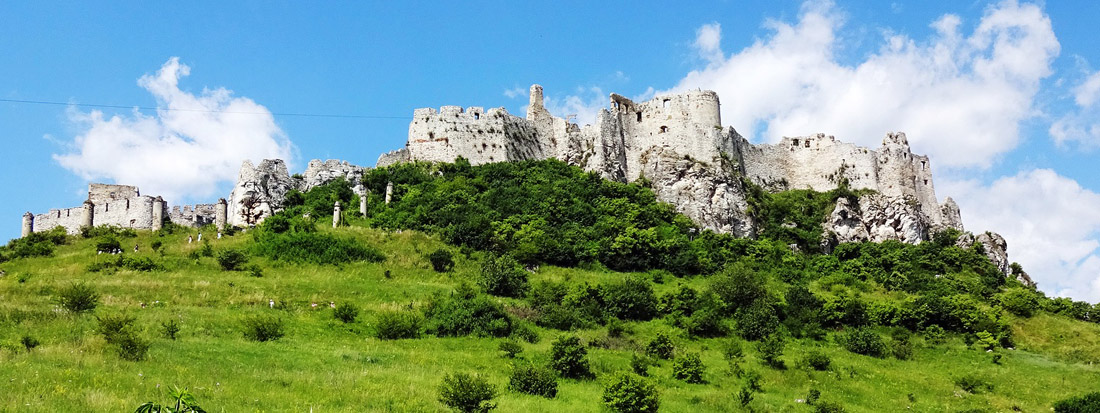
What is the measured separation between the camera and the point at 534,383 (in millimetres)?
23453

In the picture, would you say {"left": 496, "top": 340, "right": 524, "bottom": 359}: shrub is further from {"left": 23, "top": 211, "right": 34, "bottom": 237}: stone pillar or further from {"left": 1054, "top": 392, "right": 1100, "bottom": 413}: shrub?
{"left": 23, "top": 211, "right": 34, "bottom": 237}: stone pillar

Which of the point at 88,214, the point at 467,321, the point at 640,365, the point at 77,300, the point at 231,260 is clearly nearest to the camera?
the point at 77,300

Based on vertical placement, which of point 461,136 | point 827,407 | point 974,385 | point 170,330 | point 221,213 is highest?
point 461,136

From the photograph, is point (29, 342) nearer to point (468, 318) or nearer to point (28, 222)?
point (468, 318)

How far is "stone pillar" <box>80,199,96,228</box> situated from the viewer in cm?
5244

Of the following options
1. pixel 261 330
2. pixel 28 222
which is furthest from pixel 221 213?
pixel 261 330

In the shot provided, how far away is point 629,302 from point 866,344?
32.4ft

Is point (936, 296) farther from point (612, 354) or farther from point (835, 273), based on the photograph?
point (612, 354)

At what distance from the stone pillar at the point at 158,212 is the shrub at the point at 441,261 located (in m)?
19.6

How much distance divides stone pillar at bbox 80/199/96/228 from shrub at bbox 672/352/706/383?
131ft

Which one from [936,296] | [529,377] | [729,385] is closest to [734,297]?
[936,296]

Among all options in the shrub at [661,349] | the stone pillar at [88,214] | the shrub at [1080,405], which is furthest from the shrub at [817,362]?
the stone pillar at [88,214]

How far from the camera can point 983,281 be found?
50906mm

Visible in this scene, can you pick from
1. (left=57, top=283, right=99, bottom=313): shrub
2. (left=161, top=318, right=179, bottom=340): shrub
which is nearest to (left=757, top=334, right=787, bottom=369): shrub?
(left=161, top=318, right=179, bottom=340): shrub
